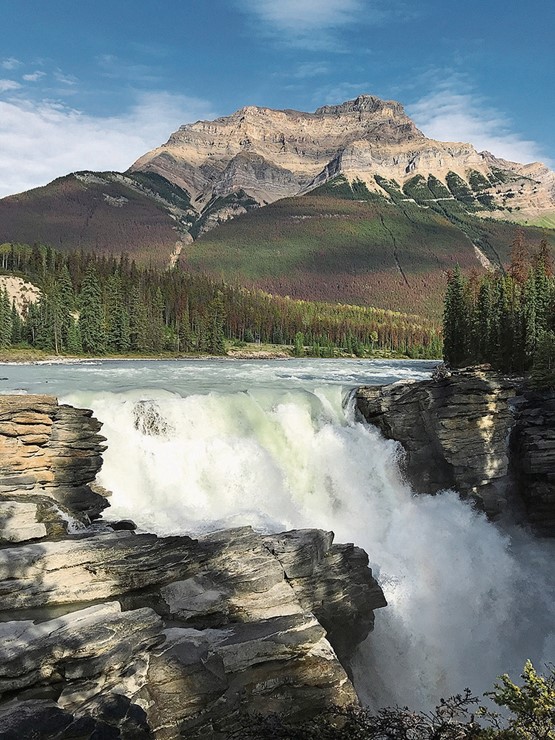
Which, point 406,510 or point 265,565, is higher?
point 265,565

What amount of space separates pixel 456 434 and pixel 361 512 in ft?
26.3

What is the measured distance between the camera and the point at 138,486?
2362 cm

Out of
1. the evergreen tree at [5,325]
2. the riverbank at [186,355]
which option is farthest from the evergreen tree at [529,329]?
the evergreen tree at [5,325]

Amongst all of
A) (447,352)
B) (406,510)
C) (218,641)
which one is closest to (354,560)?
(218,641)

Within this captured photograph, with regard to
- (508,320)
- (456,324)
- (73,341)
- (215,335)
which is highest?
(508,320)

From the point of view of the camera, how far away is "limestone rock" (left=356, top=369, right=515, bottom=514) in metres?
29.7

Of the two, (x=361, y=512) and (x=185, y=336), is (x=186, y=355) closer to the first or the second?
(x=185, y=336)

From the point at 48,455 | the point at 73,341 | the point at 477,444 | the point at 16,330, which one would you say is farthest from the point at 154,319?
the point at 48,455

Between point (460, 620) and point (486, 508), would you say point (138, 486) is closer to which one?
point (460, 620)

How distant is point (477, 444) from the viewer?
29938 mm

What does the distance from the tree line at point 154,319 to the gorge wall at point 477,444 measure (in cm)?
8074

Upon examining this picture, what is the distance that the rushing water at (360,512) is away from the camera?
19062 millimetres

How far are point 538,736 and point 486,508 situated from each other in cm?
2473

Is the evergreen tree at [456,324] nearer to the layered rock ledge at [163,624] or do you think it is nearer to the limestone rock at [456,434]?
the limestone rock at [456,434]
